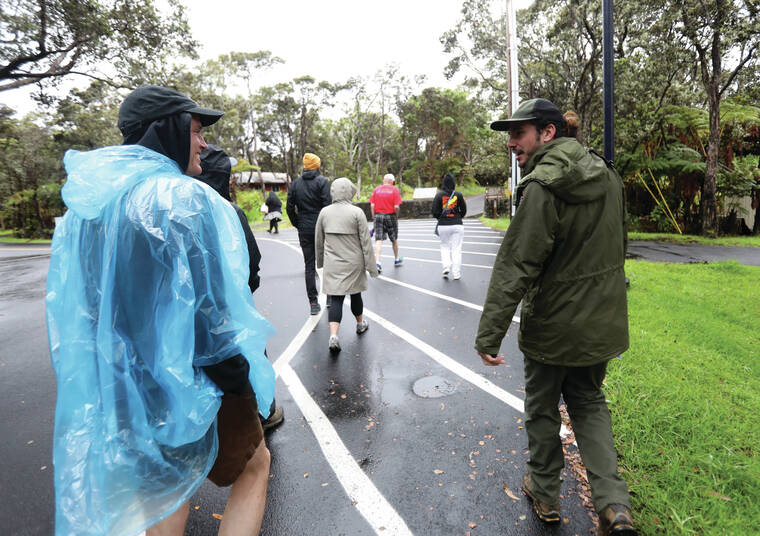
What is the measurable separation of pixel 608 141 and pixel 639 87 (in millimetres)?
12502

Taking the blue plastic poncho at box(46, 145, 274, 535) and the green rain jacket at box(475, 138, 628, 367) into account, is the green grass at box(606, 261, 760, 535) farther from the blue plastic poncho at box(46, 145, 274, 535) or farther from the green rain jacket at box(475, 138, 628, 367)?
the blue plastic poncho at box(46, 145, 274, 535)

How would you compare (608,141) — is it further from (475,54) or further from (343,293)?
(475,54)

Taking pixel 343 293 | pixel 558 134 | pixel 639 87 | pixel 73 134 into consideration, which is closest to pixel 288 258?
pixel 343 293

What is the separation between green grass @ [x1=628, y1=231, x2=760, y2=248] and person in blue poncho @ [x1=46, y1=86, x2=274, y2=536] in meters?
14.8

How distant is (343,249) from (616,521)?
11.9ft

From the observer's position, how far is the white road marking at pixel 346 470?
2301 millimetres

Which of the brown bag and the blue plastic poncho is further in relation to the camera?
the brown bag

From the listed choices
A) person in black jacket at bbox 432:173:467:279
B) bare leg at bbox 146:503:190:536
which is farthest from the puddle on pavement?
person in black jacket at bbox 432:173:467:279

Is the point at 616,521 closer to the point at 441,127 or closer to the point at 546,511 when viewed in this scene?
the point at 546,511

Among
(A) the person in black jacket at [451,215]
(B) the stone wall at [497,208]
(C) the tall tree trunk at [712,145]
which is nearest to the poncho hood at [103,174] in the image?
(A) the person in black jacket at [451,215]

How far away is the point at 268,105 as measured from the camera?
41.2 metres

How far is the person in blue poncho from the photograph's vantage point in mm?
1381

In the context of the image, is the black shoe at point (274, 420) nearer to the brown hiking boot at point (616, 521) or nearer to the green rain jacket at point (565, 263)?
the green rain jacket at point (565, 263)

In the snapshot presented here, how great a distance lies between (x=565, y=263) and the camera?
2102 mm
